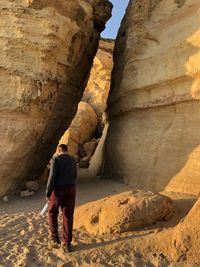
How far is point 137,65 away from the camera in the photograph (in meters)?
10.5

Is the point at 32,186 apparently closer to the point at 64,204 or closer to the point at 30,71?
the point at 30,71

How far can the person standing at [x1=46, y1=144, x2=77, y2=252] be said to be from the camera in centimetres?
545

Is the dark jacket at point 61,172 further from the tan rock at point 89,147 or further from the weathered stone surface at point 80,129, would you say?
the weathered stone surface at point 80,129

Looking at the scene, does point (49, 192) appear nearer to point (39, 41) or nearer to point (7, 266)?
point (7, 266)

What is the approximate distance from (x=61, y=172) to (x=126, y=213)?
4.12 ft

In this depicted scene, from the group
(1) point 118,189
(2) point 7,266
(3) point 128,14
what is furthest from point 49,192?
(3) point 128,14

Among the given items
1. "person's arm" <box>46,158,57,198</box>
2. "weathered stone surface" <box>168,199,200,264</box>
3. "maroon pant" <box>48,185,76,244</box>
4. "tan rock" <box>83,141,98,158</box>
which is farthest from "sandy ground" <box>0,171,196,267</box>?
"tan rock" <box>83,141,98,158</box>

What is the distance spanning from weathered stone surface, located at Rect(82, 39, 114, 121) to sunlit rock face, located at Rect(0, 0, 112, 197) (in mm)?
11221

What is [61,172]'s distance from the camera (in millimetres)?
5539

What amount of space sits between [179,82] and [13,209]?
175 inches

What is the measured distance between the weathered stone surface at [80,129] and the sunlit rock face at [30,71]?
28.4 feet

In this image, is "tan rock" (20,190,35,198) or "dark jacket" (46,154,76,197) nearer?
"dark jacket" (46,154,76,197)

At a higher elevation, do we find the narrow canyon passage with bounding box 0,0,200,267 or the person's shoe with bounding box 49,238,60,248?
the narrow canyon passage with bounding box 0,0,200,267

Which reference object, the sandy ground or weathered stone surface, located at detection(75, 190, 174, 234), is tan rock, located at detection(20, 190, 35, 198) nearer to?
the sandy ground
